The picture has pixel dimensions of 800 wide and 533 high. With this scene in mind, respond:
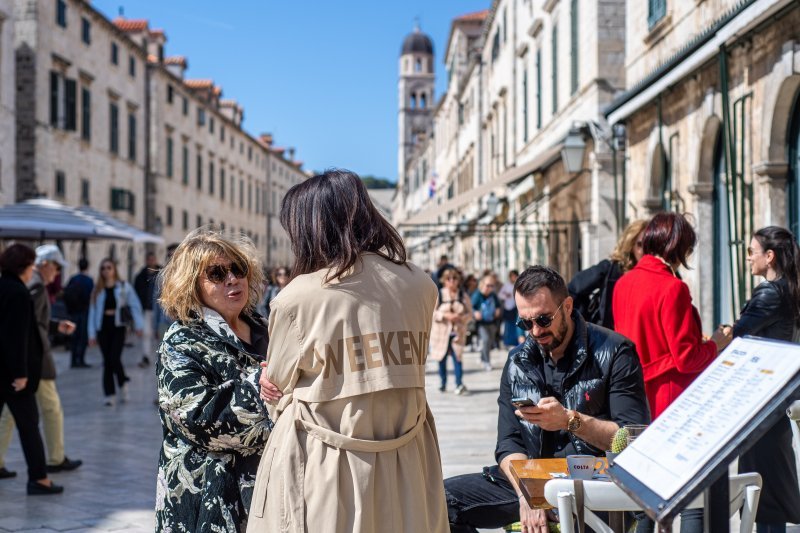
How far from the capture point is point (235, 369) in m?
3.17

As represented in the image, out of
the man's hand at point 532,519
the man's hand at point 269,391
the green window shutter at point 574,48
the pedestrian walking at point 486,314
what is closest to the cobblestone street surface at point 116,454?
the pedestrian walking at point 486,314

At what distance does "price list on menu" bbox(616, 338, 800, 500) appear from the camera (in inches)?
85.8

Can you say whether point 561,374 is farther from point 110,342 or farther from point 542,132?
point 542,132

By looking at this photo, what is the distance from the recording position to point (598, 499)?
9.40 ft

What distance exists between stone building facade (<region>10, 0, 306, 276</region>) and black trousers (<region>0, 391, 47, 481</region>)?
18.0 metres

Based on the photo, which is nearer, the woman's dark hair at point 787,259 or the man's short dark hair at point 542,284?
the man's short dark hair at point 542,284

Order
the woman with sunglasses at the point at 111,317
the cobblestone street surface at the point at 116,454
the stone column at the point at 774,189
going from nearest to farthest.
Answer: the cobblestone street surface at the point at 116,454, the stone column at the point at 774,189, the woman with sunglasses at the point at 111,317

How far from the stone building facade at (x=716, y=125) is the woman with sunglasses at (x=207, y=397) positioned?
19.7ft

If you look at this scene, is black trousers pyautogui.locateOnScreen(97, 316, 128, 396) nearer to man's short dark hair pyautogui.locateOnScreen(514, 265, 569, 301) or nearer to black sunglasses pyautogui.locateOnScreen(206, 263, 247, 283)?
black sunglasses pyautogui.locateOnScreen(206, 263, 247, 283)

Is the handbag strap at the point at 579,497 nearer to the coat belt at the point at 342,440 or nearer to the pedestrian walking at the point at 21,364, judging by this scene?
the coat belt at the point at 342,440

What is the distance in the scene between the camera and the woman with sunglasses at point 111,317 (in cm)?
1064

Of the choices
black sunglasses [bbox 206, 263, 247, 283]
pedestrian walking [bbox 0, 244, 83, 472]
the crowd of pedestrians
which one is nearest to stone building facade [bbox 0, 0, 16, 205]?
pedestrian walking [bbox 0, 244, 83, 472]

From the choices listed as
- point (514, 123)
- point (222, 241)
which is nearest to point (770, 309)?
point (222, 241)

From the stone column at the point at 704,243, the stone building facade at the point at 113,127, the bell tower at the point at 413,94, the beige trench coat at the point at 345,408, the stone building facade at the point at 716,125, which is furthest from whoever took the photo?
the bell tower at the point at 413,94
